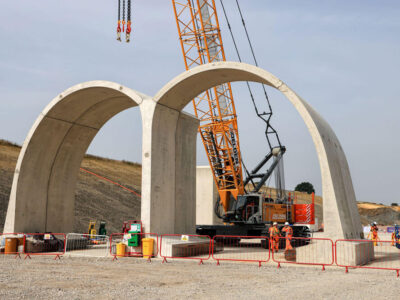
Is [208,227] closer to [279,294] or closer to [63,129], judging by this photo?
[63,129]

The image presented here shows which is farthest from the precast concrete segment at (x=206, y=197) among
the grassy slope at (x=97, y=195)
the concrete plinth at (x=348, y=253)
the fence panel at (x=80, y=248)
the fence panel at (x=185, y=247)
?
the concrete plinth at (x=348, y=253)

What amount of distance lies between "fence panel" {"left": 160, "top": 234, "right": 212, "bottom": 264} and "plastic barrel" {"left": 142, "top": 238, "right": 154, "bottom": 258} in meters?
0.37

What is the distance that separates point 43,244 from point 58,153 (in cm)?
440

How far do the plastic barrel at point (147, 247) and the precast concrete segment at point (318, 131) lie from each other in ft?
17.0

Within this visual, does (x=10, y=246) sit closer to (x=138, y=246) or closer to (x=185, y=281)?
(x=138, y=246)

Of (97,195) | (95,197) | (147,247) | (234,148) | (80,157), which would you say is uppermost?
(234,148)

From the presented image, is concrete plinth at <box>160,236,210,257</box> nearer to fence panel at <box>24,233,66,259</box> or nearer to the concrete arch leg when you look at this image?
the concrete arch leg

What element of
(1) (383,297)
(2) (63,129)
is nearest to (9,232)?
(2) (63,129)

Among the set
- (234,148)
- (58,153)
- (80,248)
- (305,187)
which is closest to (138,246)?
(80,248)

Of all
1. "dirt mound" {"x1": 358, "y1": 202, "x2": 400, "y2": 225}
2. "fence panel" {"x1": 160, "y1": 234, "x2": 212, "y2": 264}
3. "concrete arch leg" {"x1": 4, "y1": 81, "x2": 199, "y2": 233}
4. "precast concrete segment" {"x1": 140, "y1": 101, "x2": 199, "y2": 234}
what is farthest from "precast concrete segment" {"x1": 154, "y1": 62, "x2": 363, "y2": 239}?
"dirt mound" {"x1": 358, "y1": 202, "x2": 400, "y2": 225}

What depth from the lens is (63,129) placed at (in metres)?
19.6

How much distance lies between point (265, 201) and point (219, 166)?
7196 millimetres

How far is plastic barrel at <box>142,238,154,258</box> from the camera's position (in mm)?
15172

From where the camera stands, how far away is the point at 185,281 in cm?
1034
